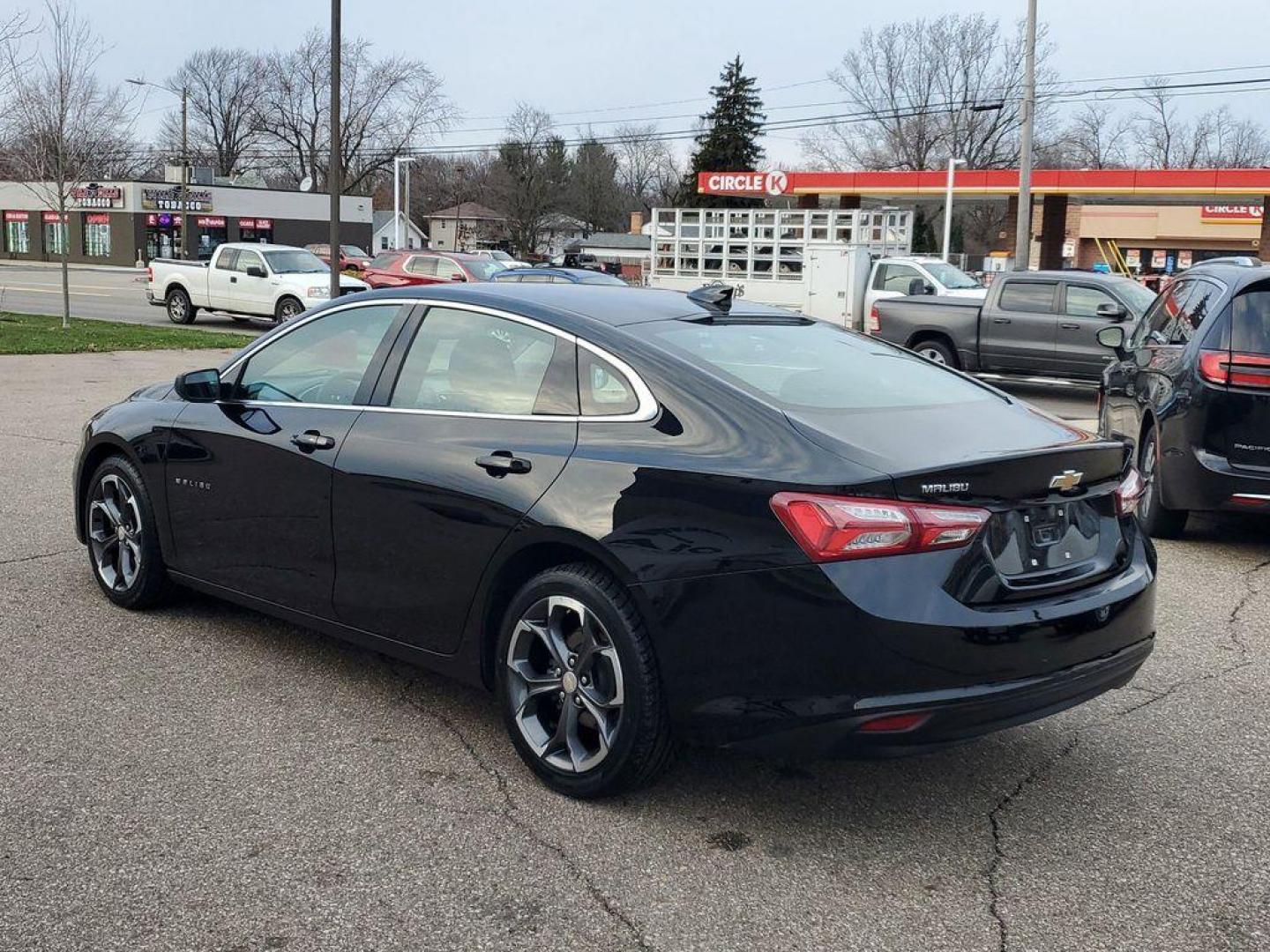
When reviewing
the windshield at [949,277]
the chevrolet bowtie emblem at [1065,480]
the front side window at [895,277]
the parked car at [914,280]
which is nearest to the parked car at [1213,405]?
the chevrolet bowtie emblem at [1065,480]

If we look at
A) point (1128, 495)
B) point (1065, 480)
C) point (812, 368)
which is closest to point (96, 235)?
point (812, 368)

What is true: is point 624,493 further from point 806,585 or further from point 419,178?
point 419,178

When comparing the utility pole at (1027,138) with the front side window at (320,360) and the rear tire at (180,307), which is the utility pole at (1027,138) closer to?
the rear tire at (180,307)

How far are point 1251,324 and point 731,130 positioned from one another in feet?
236

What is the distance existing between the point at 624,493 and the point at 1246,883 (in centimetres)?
201

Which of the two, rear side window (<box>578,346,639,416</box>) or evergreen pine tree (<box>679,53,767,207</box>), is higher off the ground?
evergreen pine tree (<box>679,53,767,207</box>)

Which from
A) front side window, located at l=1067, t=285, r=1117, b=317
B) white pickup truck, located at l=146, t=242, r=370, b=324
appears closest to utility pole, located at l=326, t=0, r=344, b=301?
white pickup truck, located at l=146, t=242, r=370, b=324

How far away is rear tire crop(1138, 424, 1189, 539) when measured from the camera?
26.1 feet

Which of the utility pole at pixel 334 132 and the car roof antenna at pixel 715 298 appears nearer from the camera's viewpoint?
the car roof antenna at pixel 715 298

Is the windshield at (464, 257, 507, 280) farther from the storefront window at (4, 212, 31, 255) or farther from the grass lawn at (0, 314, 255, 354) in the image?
the storefront window at (4, 212, 31, 255)

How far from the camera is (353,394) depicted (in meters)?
4.81

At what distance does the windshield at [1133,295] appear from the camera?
15945mm

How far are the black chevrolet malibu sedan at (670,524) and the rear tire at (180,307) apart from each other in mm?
23706

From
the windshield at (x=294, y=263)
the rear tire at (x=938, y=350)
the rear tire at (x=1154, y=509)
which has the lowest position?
the rear tire at (x=1154, y=509)
